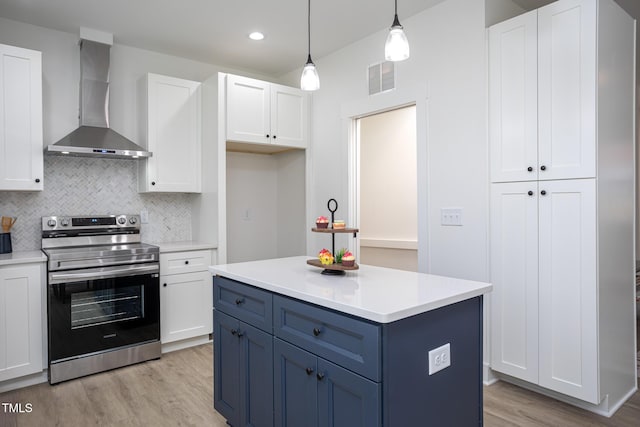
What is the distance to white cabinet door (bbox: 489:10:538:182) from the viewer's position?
250 cm

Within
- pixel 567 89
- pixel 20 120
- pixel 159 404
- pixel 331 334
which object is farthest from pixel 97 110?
pixel 567 89

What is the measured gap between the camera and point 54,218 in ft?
10.9

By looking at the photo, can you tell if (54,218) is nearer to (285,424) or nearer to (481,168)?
(285,424)

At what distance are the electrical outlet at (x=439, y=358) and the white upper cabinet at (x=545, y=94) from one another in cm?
144

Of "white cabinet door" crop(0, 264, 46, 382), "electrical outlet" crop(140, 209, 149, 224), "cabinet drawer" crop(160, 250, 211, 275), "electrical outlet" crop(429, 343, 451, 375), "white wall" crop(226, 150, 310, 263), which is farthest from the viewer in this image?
"white wall" crop(226, 150, 310, 263)

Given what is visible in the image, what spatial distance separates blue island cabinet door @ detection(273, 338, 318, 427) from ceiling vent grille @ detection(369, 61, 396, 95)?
239cm

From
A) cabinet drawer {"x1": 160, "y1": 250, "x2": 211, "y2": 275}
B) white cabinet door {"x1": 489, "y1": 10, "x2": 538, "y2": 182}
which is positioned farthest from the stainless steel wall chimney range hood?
white cabinet door {"x1": 489, "y1": 10, "x2": 538, "y2": 182}

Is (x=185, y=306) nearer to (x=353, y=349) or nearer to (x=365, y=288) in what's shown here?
(x=365, y=288)

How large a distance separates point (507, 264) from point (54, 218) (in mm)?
3509

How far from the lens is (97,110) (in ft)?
11.2

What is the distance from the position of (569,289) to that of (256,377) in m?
1.86

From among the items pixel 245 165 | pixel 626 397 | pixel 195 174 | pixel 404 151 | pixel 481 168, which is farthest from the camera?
pixel 404 151

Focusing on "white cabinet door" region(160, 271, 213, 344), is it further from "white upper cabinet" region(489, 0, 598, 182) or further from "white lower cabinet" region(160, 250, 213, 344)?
"white upper cabinet" region(489, 0, 598, 182)

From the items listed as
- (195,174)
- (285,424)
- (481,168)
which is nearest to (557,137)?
(481,168)
